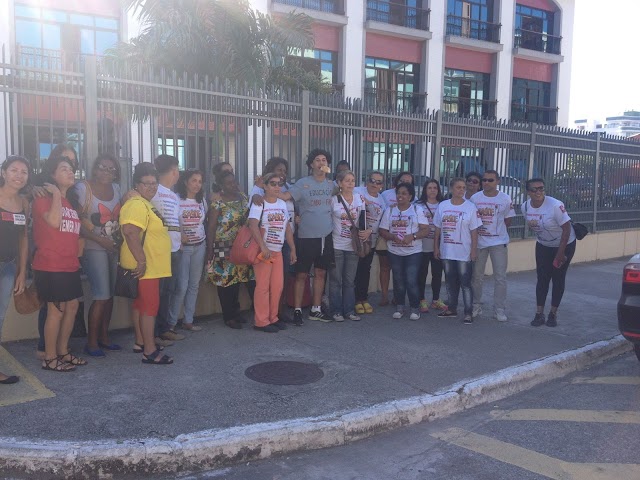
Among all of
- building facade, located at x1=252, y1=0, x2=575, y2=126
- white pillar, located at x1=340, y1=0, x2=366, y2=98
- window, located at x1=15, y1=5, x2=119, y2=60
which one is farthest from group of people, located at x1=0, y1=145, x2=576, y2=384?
white pillar, located at x1=340, y1=0, x2=366, y2=98

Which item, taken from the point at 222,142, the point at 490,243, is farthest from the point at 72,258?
the point at 490,243

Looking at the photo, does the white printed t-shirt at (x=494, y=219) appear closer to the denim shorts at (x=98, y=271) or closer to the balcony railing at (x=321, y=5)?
the denim shorts at (x=98, y=271)

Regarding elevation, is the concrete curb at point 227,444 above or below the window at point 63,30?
below

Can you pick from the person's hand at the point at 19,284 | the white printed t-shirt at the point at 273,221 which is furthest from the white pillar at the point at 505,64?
the person's hand at the point at 19,284

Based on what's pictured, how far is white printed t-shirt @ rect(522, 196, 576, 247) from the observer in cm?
705

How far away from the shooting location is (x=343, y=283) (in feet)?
23.7

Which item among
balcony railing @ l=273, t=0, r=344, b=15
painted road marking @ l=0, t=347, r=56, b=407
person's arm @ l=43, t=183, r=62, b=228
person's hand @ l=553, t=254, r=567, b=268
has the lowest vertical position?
painted road marking @ l=0, t=347, r=56, b=407

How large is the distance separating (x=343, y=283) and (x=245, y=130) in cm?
214

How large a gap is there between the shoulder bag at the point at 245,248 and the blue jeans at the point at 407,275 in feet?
6.17

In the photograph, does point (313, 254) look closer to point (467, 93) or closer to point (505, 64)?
point (467, 93)

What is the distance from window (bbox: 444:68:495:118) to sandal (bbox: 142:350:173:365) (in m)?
23.2

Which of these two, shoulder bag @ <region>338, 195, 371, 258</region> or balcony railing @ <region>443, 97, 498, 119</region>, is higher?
balcony railing @ <region>443, 97, 498, 119</region>

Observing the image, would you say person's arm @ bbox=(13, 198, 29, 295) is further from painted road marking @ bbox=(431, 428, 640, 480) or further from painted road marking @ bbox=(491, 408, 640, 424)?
painted road marking @ bbox=(491, 408, 640, 424)

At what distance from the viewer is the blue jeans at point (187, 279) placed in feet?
20.3
